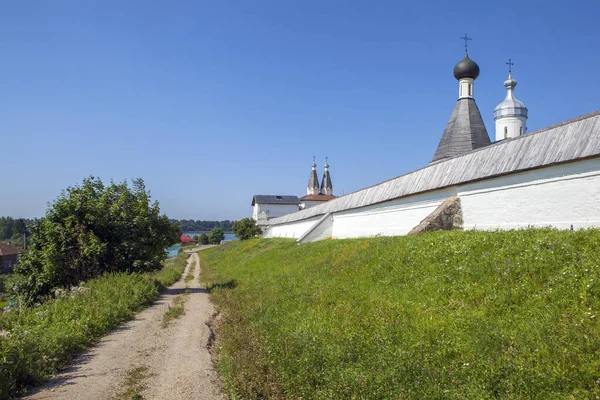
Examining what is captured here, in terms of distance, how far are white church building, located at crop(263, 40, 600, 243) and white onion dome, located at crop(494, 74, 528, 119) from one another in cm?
2179

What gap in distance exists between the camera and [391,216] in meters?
17.0

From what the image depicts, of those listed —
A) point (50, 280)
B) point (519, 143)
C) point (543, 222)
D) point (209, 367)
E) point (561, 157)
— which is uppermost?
point (519, 143)

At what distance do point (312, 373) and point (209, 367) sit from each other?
180 cm

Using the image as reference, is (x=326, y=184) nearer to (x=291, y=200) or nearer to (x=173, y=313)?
(x=291, y=200)

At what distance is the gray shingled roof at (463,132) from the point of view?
24.8 meters

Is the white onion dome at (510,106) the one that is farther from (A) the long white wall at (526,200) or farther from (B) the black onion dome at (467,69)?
(A) the long white wall at (526,200)

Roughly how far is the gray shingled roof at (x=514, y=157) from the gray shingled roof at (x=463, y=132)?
29.6 ft

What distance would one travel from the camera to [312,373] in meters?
5.35

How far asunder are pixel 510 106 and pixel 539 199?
30.0 metres

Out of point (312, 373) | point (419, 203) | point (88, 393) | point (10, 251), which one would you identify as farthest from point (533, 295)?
point (10, 251)

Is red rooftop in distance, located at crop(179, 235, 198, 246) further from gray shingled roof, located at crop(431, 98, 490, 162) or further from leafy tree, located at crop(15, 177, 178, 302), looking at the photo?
leafy tree, located at crop(15, 177, 178, 302)

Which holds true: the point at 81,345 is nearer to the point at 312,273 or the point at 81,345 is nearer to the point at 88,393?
the point at 88,393

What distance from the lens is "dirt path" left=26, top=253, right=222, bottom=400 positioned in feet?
17.2

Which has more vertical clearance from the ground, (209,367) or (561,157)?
(561,157)
